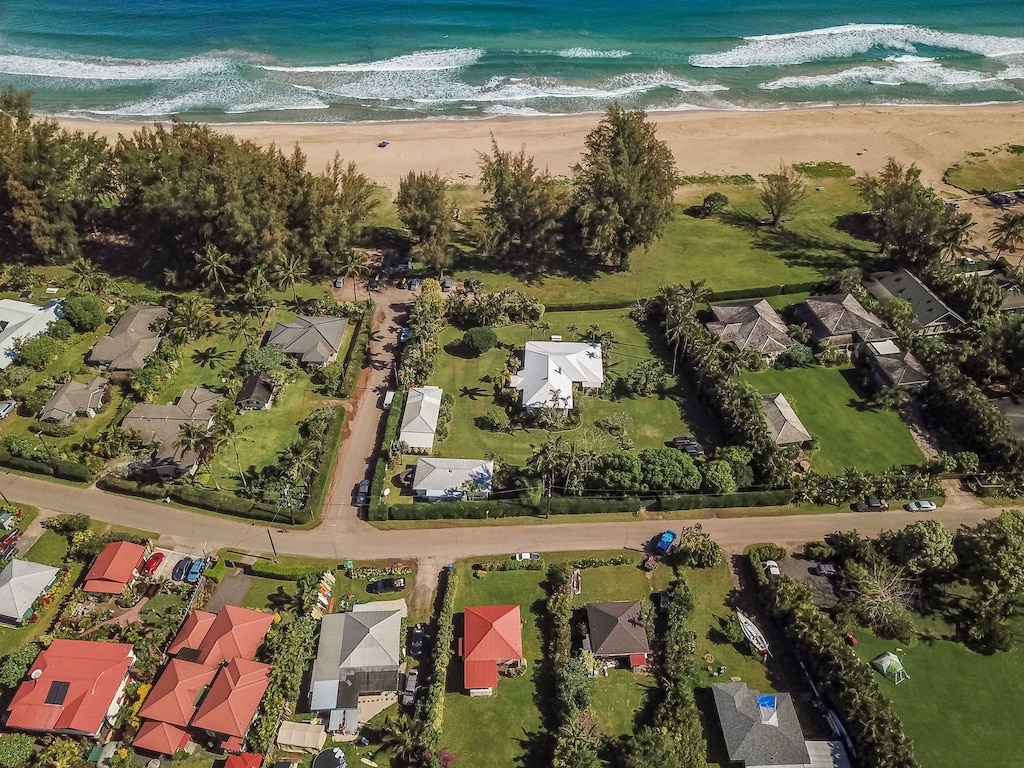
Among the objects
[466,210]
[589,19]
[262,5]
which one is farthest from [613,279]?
[262,5]

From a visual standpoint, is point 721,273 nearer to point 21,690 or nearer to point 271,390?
point 271,390

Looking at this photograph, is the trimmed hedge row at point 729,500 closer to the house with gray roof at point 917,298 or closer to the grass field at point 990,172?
the house with gray roof at point 917,298

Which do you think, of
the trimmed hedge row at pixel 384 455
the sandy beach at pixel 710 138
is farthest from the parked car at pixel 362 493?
the sandy beach at pixel 710 138

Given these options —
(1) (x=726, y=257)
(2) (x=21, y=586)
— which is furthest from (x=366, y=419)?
(1) (x=726, y=257)

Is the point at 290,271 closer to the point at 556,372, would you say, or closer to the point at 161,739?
the point at 556,372

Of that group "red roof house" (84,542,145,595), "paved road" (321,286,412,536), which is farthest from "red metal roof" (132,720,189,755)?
"paved road" (321,286,412,536)

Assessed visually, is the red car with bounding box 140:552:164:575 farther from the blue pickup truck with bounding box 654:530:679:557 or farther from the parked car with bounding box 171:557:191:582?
the blue pickup truck with bounding box 654:530:679:557
